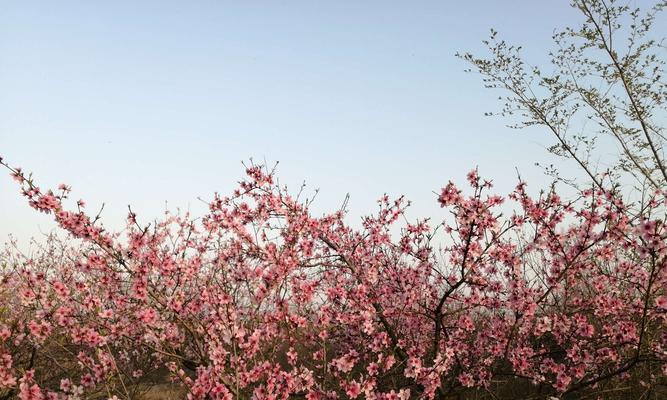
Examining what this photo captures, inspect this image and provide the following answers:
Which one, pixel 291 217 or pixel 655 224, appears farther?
pixel 291 217

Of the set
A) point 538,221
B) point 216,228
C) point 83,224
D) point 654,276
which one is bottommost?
point 654,276

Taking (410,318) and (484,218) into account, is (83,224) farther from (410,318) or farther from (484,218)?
(410,318)

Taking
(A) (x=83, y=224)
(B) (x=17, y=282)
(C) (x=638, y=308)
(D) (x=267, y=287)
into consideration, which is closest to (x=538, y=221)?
(C) (x=638, y=308)

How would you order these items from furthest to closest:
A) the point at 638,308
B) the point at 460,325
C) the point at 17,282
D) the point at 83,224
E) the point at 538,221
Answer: the point at 17,282, the point at 460,325, the point at 638,308, the point at 538,221, the point at 83,224

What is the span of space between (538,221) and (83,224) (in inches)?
197

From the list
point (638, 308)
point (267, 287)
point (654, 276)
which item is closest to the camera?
point (654, 276)

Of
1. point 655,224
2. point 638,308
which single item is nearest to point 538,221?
point 655,224

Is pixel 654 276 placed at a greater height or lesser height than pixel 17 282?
lesser

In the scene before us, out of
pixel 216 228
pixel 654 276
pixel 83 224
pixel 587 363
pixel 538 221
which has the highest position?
pixel 216 228

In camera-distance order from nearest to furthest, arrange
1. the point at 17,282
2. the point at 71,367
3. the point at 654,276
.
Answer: the point at 654,276 < the point at 17,282 < the point at 71,367

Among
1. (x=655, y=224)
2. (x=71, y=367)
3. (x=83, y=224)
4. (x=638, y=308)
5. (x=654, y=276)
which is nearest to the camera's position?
(x=655, y=224)

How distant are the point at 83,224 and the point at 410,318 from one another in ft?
14.6

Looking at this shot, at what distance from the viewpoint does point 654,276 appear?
4078 millimetres

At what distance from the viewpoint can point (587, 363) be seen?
5.28m
